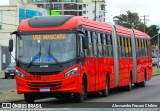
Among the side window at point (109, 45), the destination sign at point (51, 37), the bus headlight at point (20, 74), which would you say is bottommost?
the bus headlight at point (20, 74)

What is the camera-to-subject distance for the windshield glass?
20.1 metres

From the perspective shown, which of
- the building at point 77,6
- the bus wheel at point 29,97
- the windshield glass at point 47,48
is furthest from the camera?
the building at point 77,6

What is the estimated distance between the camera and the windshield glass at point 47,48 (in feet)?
65.8

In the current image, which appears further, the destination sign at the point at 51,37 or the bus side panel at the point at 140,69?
the bus side panel at the point at 140,69

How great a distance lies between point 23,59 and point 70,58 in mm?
1816

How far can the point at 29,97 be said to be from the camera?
21.0m

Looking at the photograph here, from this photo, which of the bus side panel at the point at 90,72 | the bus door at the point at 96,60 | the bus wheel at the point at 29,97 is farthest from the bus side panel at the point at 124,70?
the bus wheel at the point at 29,97

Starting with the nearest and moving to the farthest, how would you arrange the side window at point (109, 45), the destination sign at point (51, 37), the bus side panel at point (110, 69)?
the destination sign at point (51, 37), the bus side panel at point (110, 69), the side window at point (109, 45)

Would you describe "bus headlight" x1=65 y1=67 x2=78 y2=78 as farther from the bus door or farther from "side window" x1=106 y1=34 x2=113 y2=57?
"side window" x1=106 y1=34 x2=113 y2=57

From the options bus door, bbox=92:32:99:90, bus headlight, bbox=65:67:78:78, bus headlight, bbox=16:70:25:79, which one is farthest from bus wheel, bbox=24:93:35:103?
bus door, bbox=92:32:99:90

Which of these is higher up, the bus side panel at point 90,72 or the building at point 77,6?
the building at point 77,6

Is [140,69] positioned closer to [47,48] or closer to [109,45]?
[109,45]

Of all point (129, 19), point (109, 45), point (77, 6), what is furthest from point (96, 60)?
point (77, 6)

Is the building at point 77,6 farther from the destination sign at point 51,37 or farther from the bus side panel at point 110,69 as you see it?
the destination sign at point 51,37
